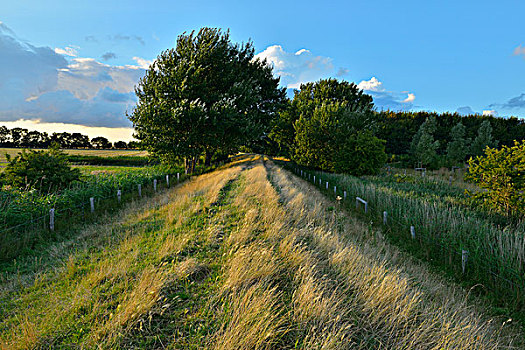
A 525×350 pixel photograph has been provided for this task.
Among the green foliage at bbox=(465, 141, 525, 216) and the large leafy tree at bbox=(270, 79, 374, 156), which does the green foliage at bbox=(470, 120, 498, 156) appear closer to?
the large leafy tree at bbox=(270, 79, 374, 156)

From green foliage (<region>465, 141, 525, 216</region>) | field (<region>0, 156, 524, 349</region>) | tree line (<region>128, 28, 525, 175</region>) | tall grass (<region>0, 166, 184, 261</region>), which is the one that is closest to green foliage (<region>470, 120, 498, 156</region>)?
tree line (<region>128, 28, 525, 175</region>)

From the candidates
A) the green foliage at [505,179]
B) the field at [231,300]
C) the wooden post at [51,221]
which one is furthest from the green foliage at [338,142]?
the wooden post at [51,221]

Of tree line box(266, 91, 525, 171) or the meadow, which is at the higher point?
tree line box(266, 91, 525, 171)

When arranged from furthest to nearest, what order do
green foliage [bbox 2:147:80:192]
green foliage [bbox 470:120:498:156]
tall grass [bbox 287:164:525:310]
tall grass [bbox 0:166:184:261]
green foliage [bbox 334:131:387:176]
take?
green foliage [bbox 470:120:498:156]
green foliage [bbox 334:131:387:176]
green foliage [bbox 2:147:80:192]
tall grass [bbox 0:166:184:261]
tall grass [bbox 287:164:525:310]

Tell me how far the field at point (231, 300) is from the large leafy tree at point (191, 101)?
55.4 ft

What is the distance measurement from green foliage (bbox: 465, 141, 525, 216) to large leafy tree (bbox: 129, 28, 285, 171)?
63.7ft

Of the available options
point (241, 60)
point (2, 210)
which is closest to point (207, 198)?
point (2, 210)

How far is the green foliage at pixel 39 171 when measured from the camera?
1203 centimetres

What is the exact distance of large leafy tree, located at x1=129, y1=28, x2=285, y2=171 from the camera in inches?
854

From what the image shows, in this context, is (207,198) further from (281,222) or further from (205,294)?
(205,294)

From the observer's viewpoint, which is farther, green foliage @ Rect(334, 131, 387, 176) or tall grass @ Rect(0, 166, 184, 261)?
green foliage @ Rect(334, 131, 387, 176)

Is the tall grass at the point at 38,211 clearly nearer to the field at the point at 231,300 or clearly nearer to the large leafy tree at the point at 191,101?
the field at the point at 231,300

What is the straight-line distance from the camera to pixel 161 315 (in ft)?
11.5

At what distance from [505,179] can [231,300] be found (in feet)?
42.5
